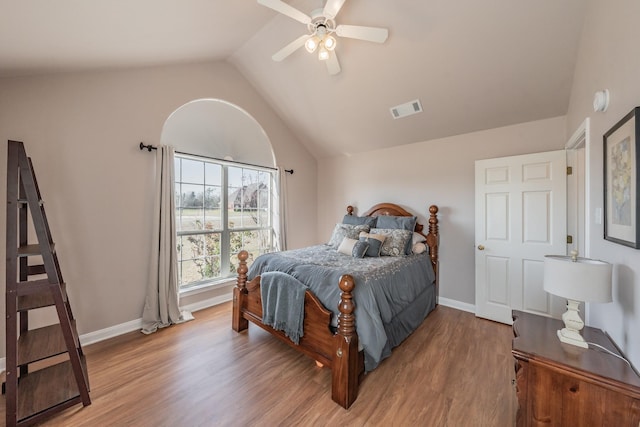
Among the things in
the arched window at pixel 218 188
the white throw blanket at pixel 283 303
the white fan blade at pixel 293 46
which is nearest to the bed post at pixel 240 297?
the white throw blanket at pixel 283 303

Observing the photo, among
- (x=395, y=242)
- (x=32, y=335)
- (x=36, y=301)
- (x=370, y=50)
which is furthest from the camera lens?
(x=395, y=242)

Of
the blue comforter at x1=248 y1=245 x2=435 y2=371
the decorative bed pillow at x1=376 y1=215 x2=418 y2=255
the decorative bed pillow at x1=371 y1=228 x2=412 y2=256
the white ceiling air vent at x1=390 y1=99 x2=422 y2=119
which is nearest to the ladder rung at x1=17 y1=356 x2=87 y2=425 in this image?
the blue comforter at x1=248 y1=245 x2=435 y2=371

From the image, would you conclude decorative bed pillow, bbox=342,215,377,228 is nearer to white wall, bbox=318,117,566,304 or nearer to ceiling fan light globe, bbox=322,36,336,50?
white wall, bbox=318,117,566,304

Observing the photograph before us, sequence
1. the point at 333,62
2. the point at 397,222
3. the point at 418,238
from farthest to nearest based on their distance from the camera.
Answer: the point at 397,222 < the point at 418,238 < the point at 333,62

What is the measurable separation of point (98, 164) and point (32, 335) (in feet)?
5.00

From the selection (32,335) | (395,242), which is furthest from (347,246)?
(32,335)

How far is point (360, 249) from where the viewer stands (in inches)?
118

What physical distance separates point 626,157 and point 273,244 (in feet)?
12.5

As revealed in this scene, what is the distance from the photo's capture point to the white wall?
3057 millimetres

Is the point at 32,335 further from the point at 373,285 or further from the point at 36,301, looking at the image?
the point at 373,285

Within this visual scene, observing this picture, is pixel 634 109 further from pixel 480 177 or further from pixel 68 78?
pixel 68 78

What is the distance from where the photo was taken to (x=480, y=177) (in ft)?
10.4

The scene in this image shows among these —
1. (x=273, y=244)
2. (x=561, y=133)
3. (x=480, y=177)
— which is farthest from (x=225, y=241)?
(x=561, y=133)

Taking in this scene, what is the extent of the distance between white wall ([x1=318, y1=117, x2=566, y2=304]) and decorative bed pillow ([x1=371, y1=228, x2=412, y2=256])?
0.65m
